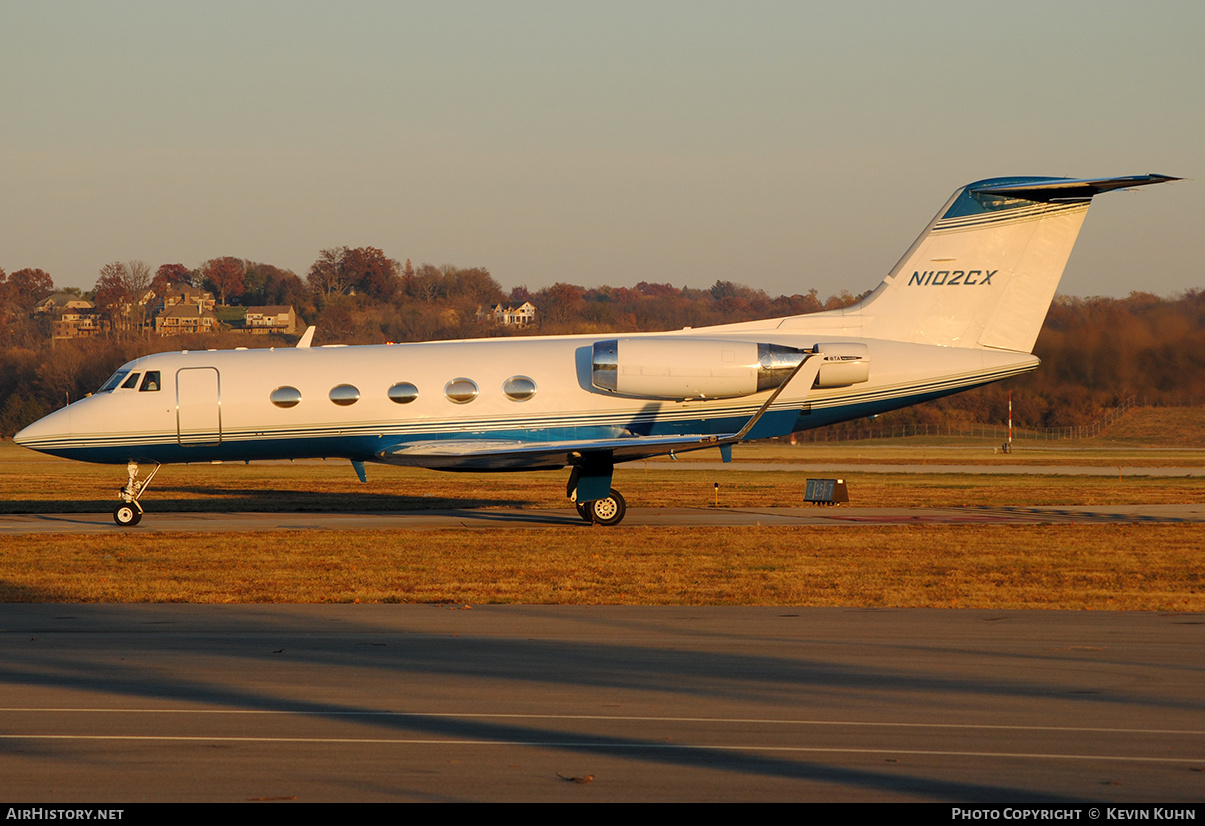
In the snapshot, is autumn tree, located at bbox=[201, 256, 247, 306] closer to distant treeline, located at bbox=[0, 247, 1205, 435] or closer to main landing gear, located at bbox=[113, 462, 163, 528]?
distant treeline, located at bbox=[0, 247, 1205, 435]

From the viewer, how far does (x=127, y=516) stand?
70.7 feet

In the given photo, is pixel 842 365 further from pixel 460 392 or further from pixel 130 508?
pixel 130 508

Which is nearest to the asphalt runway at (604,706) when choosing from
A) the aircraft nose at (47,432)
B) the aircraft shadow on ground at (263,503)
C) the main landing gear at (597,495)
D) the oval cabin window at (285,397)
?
the main landing gear at (597,495)

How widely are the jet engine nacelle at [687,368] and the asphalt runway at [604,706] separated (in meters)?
9.35

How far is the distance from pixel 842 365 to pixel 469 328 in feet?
226

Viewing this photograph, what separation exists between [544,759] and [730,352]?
15525 mm

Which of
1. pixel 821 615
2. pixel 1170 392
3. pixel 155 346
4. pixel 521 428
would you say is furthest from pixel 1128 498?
pixel 155 346

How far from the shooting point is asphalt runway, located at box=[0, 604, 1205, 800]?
20.3ft

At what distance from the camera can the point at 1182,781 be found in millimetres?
6180

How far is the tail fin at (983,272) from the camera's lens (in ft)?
73.8

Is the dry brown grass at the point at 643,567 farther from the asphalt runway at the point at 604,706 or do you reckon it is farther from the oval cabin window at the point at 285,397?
the oval cabin window at the point at 285,397

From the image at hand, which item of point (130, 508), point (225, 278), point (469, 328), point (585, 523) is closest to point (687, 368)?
point (585, 523)

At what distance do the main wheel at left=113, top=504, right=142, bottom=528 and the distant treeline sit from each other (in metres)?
23.7

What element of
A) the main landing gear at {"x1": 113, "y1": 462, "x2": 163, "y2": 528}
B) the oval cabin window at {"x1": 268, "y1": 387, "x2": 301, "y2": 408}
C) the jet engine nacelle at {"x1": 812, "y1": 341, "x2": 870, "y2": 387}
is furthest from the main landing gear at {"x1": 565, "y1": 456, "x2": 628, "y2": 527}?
the main landing gear at {"x1": 113, "y1": 462, "x2": 163, "y2": 528}
